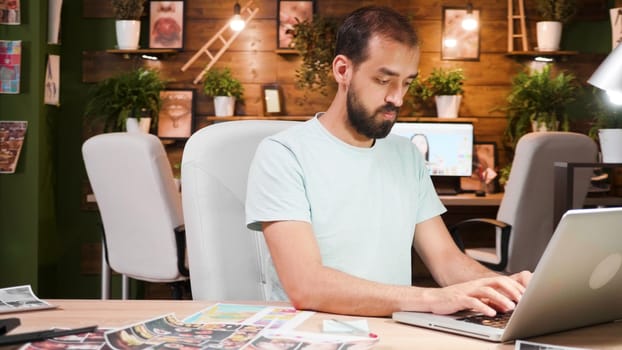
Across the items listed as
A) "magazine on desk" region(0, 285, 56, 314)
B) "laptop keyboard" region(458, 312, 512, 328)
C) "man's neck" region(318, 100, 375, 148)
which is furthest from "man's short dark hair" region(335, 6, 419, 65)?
"magazine on desk" region(0, 285, 56, 314)

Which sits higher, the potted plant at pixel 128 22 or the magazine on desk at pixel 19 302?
the potted plant at pixel 128 22

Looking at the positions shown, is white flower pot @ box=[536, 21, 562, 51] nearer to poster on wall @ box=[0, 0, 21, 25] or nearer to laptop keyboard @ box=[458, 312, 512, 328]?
poster on wall @ box=[0, 0, 21, 25]

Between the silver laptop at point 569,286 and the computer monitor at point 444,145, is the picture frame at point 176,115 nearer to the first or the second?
the computer monitor at point 444,145

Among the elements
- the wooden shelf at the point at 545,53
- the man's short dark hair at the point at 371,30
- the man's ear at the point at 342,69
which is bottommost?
the man's ear at the point at 342,69

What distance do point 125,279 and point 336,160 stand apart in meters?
2.89

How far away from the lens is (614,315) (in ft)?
5.26

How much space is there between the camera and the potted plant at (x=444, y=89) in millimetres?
5312

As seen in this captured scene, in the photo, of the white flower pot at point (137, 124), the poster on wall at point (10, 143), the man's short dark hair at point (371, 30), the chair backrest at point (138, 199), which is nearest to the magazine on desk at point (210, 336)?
the man's short dark hair at point (371, 30)

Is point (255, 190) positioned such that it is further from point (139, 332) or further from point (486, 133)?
point (486, 133)

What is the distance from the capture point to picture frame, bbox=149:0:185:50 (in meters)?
5.46

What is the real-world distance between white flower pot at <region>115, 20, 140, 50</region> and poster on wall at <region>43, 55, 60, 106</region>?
1.21 ft

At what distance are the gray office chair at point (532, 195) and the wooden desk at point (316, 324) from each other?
256cm

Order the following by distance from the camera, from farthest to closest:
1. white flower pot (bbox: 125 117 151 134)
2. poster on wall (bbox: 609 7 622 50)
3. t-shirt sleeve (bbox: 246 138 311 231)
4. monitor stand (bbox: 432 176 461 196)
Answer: monitor stand (bbox: 432 176 461 196)
white flower pot (bbox: 125 117 151 134)
poster on wall (bbox: 609 7 622 50)
t-shirt sleeve (bbox: 246 138 311 231)

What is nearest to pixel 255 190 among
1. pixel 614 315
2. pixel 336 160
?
pixel 336 160
